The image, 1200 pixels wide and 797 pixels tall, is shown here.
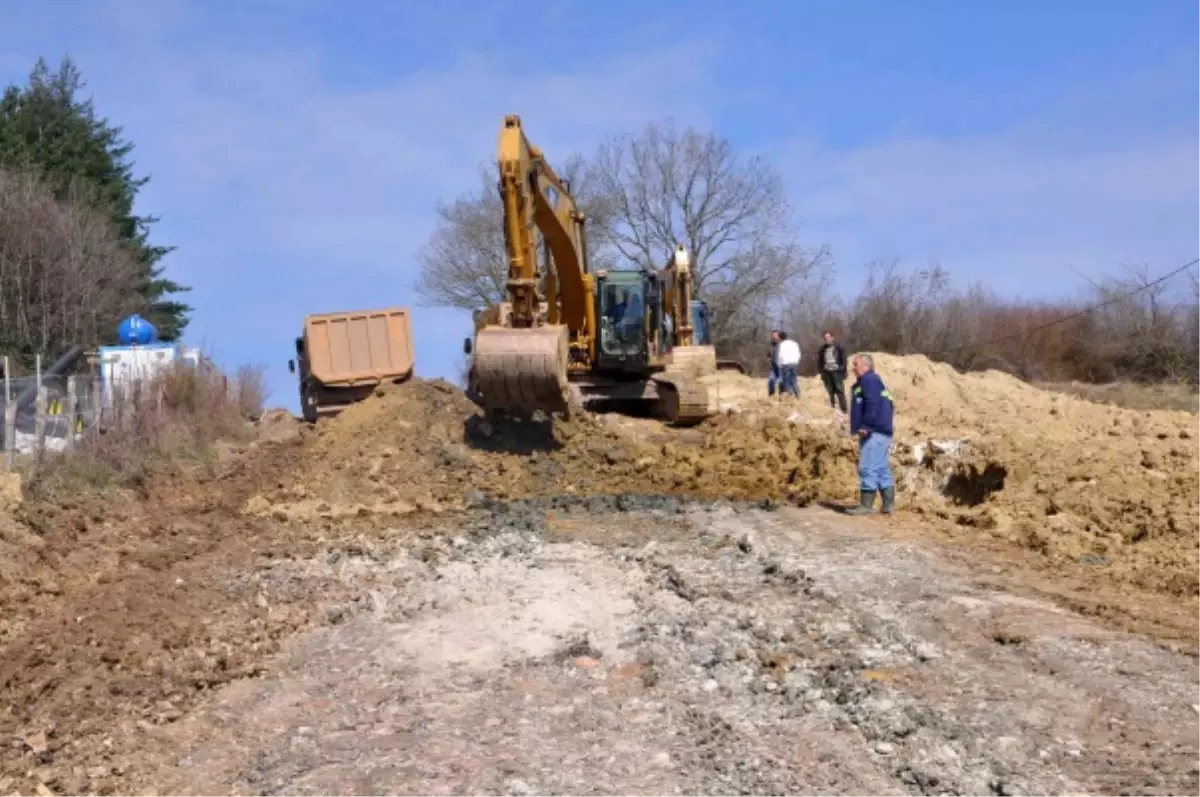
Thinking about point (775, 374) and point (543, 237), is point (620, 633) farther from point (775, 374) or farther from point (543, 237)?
point (775, 374)

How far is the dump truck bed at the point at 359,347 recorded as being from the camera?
76.6 ft

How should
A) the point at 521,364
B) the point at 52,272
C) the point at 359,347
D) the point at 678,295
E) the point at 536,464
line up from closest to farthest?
1. the point at 521,364
2. the point at 536,464
3. the point at 678,295
4. the point at 359,347
5. the point at 52,272

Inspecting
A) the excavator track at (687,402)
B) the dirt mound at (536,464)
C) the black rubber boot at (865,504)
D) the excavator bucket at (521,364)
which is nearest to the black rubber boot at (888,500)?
the black rubber boot at (865,504)

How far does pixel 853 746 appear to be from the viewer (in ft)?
18.6

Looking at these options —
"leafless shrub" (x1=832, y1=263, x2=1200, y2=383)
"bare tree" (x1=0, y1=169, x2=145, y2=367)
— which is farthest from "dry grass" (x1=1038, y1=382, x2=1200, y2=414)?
"bare tree" (x1=0, y1=169, x2=145, y2=367)

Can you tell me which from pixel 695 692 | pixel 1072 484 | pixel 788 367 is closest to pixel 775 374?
pixel 788 367

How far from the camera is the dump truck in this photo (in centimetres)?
2336

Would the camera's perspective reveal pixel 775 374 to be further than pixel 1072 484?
Yes

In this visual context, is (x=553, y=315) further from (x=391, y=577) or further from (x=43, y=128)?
(x=43, y=128)

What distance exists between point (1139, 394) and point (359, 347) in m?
18.6

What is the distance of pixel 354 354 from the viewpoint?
23.6 meters

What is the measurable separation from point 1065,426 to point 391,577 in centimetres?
953

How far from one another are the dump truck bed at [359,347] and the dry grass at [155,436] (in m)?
1.89

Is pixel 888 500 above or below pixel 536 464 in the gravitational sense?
below
